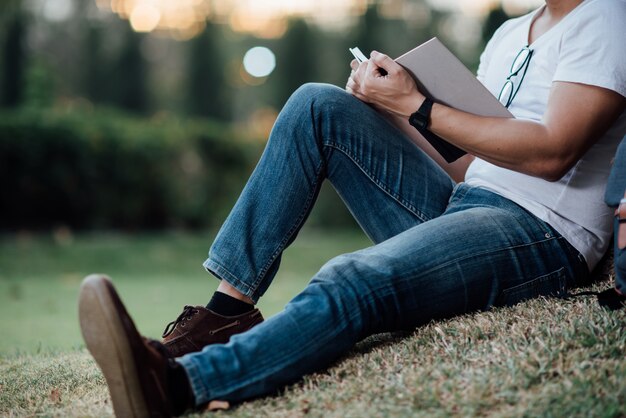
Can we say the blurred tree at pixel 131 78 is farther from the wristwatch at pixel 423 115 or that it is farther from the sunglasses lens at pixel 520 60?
the wristwatch at pixel 423 115

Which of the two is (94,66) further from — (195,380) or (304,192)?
(195,380)

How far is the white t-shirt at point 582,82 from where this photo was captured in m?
2.23

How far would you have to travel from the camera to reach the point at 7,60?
59.5ft

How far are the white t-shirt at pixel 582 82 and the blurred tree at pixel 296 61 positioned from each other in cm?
2031

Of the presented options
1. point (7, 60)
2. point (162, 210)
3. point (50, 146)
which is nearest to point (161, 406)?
point (50, 146)

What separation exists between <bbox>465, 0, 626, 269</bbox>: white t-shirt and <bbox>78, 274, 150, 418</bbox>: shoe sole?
1.39m

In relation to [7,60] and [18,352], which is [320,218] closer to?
[7,60]

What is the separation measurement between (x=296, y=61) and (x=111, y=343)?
21600 millimetres

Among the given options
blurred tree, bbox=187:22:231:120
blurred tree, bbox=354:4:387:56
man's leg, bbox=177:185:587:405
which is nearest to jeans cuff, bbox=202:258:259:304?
man's leg, bbox=177:185:587:405

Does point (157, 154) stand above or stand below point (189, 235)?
above

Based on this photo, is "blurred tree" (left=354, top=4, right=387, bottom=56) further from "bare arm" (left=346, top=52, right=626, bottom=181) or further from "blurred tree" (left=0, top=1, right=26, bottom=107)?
"bare arm" (left=346, top=52, right=626, bottom=181)

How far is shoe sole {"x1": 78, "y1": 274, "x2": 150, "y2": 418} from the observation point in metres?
1.90

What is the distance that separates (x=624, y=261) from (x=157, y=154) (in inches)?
384

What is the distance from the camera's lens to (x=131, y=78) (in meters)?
21.2
